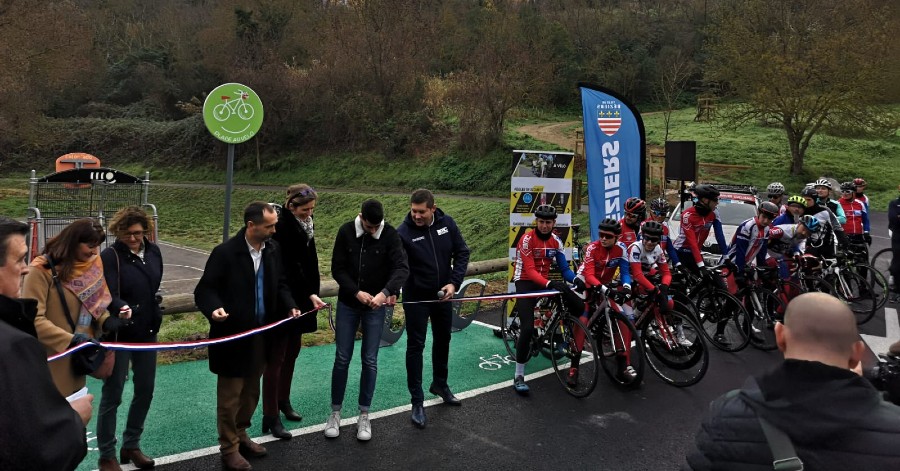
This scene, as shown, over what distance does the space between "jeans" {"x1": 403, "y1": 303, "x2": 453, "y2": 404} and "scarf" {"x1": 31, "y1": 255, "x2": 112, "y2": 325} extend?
2.47 meters

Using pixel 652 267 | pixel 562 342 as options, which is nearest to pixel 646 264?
pixel 652 267

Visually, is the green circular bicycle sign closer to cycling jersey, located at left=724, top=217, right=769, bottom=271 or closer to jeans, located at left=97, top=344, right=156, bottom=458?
jeans, located at left=97, top=344, right=156, bottom=458

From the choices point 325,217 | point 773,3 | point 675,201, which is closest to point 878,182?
point 773,3

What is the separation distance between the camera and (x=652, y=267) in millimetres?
6820

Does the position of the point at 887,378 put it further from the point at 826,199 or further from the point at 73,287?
the point at 826,199

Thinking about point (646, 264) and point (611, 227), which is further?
point (646, 264)

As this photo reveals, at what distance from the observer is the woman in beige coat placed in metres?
3.68

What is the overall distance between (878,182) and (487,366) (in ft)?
88.3

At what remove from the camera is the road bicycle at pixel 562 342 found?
622 centimetres

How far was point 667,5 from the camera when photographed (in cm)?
5869

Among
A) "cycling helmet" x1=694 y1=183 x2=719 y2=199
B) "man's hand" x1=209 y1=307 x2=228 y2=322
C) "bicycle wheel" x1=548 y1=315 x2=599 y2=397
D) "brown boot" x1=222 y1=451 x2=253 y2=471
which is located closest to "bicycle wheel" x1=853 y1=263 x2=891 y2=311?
"cycling helmet" x1=694 y1=183 x2=719 y2=199

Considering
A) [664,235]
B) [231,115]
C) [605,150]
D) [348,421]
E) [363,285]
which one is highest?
[231,115]

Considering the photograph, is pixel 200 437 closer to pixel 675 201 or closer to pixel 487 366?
pixel 487 366

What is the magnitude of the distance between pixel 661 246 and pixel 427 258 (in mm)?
3257
